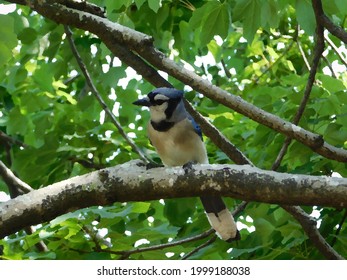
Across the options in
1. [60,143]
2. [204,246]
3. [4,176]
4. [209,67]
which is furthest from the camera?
[209,67]

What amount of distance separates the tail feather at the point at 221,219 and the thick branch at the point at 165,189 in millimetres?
1624

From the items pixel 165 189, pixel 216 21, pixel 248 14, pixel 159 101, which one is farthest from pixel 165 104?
pixel 165 189

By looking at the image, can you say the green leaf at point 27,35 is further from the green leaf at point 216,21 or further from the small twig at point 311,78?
the small twig at point 311,78

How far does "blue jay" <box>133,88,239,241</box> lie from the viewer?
16.2 ft

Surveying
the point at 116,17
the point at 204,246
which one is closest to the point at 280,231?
the point at 204,246

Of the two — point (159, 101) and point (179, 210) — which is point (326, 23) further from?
point (179, 210)

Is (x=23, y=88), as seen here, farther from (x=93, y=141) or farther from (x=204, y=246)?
(x=204, y=246)

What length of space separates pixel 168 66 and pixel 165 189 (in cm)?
120

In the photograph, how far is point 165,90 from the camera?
483 cm

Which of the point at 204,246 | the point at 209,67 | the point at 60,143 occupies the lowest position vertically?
the point at 204,246

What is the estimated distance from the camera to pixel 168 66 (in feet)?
14.1

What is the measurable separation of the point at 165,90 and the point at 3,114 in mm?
3634

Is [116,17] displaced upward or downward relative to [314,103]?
upward

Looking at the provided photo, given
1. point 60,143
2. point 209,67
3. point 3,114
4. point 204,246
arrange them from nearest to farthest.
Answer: point 204,246 < point 60,143 < point 3,114 < point 209,67
